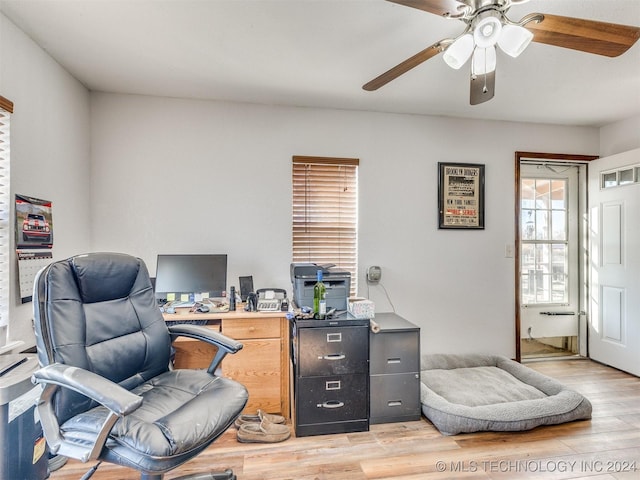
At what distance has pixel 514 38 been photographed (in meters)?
1.44

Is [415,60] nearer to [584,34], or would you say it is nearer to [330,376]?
[584,34]

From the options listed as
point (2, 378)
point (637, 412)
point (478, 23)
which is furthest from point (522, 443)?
point (2, 378)

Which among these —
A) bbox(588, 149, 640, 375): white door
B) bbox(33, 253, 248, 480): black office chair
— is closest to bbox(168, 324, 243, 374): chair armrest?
bbox(33, 253, 248, 480): black office chair

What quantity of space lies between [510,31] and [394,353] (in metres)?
1.90

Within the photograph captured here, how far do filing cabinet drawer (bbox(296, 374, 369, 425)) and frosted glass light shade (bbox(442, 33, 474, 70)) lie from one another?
6.18 feet

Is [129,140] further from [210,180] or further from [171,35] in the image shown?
[171,35]

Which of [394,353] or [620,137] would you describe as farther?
[620,137]

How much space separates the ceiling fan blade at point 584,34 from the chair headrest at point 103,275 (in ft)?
6.77

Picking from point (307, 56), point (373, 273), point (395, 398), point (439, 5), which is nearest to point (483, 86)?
point (439, 5)

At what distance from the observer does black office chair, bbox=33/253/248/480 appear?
1173 mm

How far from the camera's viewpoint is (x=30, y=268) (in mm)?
1986

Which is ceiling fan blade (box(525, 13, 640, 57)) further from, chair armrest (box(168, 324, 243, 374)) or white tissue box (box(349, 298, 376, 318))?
chair armrest (box(168, 324, 243, 374))

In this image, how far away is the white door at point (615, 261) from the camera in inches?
120

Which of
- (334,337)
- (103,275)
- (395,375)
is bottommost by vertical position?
(395,375)
